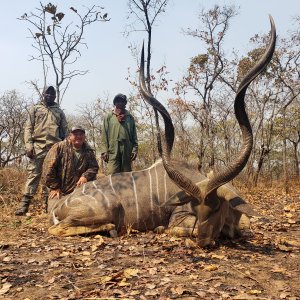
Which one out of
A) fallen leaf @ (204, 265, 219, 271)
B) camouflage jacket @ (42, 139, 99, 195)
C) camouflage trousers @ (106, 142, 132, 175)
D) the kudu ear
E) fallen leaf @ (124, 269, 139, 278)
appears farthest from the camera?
camouflage trousers @ (106, 142, 132, 175)

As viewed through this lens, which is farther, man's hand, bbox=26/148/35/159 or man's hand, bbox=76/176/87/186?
man's hand, bbox=26/148/35/159

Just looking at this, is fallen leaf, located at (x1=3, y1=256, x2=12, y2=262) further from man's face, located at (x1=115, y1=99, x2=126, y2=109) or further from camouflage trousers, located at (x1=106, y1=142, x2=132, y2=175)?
man's face, located at (x1=115, y1=99, x2=126, y2=109)

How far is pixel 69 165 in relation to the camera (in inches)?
212

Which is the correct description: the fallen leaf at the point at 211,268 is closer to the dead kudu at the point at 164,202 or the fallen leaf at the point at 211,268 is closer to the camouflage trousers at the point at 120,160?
the dead kudu at the point at 164,202

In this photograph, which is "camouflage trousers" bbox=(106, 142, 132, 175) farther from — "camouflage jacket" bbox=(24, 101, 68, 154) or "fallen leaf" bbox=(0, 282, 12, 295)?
"fallen leaf" bbox=(0, 282, 12, 295)

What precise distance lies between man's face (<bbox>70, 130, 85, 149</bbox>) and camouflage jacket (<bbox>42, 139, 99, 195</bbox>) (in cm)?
7

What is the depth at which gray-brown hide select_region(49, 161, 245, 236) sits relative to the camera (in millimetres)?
4438

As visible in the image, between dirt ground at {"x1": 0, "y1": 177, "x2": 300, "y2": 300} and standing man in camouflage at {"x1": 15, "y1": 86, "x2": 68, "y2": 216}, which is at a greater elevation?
standing man in camouflage at {"x1": 15, "y1": 86, "x2": 68, "y2": 216}

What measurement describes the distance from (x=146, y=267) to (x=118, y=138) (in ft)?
10.00

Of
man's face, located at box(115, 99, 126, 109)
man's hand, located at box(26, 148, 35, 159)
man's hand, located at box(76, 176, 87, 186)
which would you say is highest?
man's face, located at box(115, 99, 126, 109)

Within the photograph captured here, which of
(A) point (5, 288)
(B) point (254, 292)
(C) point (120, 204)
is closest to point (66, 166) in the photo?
(C) point (120, 204)

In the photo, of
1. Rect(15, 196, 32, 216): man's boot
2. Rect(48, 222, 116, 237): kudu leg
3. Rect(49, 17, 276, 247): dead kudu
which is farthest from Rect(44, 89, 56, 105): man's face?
Rect(48, 222, 116, 237): kudu leg

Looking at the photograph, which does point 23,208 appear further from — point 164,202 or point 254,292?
point 254,292

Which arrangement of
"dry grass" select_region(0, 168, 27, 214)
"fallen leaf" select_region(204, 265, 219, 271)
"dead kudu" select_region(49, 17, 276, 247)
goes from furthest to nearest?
"dry grass" select_region(0, 168, 27, 214) < "dead kudu" select_region(49, 17, 276, 247) < "fallen leaf" select_region(204, 265, 219, 271)
